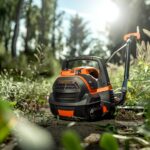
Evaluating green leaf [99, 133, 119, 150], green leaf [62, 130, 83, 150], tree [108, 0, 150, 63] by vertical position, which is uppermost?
tree [108, 0, 150, 63]

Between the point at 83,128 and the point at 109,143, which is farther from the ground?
the point at 109,143

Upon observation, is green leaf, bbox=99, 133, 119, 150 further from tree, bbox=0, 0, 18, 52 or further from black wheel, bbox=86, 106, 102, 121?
tree, bbox=0, 0, 18, 52

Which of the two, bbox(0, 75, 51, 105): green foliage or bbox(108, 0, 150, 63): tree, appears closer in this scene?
bbox(0, 75, 51, 105): green foliage

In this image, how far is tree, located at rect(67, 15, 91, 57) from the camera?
60312 millimetres

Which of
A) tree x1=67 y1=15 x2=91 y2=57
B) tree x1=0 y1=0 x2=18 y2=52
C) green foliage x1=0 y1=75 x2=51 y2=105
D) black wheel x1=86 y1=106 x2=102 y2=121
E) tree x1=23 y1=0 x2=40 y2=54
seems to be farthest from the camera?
tree x1=67 y1=15 x2=91 y2=57

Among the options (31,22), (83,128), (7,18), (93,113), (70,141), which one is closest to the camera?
(70,141)

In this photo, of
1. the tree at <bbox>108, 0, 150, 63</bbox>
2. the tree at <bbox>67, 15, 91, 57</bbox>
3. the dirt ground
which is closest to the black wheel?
the dirt ground

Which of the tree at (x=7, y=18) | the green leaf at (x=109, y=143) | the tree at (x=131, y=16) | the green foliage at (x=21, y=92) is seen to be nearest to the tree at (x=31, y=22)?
the tree at (x=7, y=18)

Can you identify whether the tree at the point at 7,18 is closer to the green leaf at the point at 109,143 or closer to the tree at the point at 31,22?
the tree at the point at 31,22

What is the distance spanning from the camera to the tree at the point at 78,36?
6031cm

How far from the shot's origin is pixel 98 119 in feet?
16.9

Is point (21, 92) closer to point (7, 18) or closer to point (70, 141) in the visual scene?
point (70, 141)

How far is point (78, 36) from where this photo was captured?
61.6 m

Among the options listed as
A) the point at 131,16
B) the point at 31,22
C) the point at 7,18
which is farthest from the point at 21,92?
the point at 31,22
